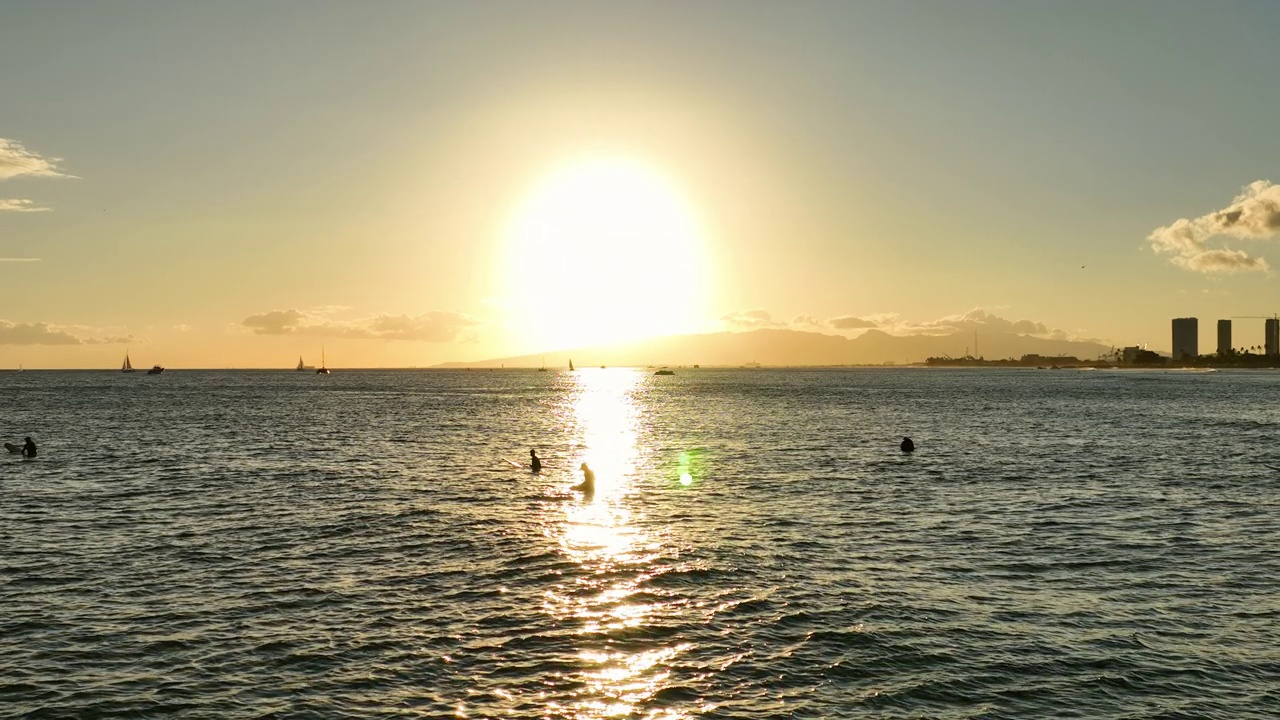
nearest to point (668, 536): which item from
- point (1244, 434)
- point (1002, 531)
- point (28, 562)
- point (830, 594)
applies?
point (830, 594)

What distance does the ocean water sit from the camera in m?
19.4

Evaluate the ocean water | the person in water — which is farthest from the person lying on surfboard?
the ocean water

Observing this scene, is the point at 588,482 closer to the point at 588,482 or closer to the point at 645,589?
the point at 588,482

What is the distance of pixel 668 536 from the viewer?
121 feet

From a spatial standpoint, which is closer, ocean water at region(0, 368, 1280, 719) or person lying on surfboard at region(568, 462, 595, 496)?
ocean water at region(0, 368, 1280, 719)

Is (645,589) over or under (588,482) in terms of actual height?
under

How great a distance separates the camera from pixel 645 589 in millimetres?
27984

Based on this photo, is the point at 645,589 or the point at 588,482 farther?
the point at 588,482

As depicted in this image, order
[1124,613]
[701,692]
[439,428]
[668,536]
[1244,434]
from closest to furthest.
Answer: [701,692] < [1124,613] < [668,536] < [1244,434] < [439,428]

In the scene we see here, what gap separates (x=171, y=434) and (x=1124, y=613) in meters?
89.6

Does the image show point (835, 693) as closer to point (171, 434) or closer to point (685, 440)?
point (685, 440)

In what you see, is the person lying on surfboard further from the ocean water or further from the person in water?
the ocean water

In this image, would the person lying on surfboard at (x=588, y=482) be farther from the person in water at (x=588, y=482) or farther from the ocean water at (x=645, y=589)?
the ocean water at (x=645, y=589)

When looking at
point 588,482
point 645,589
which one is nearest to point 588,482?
point 588,482
